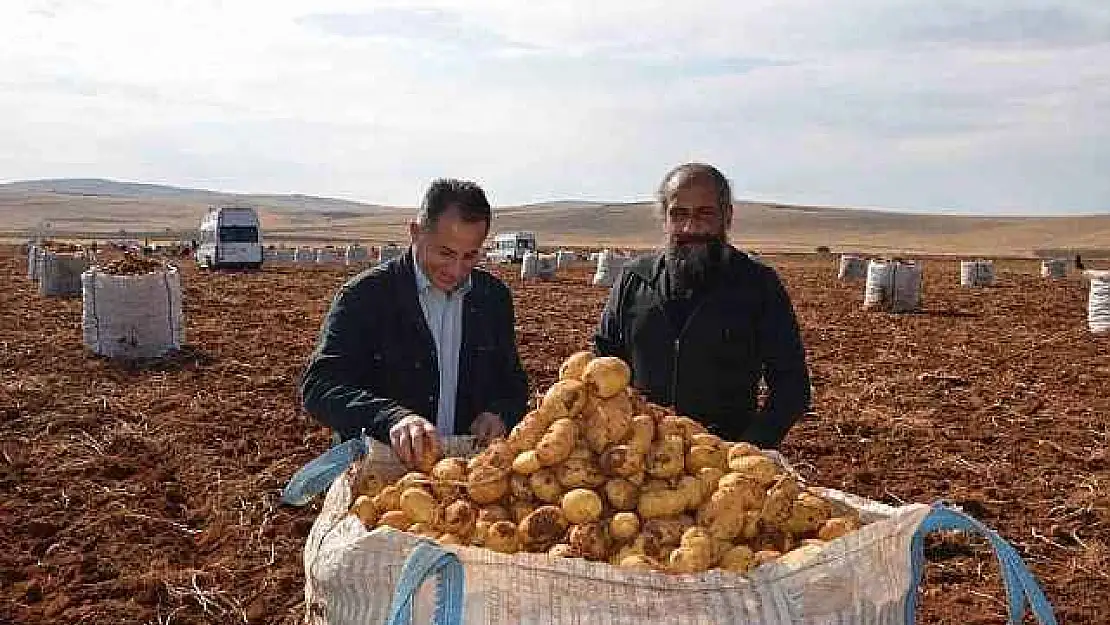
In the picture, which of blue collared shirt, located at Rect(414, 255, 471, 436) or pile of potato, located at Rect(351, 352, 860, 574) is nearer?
pile of potato, located at Rect(351, 352, 860, 574)

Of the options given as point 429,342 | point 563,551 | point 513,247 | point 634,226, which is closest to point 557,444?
point 563,551

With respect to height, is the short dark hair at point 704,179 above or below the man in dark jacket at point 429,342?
above

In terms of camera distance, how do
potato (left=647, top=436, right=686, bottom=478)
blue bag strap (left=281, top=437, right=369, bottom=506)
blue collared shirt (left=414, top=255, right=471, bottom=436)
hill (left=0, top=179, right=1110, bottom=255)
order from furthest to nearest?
1. hill (left=0, top=179, right=1110, bottom=255)
2. blue collared shirt (left=414, top=255, right=471, bottom=436)
3. blue bag strap (left=281, top=437, right=369, bottom=506)
4. potato (left=647, top=436, right=686, bottom=478)

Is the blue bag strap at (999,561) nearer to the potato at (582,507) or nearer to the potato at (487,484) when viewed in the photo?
the potato at (582,507)

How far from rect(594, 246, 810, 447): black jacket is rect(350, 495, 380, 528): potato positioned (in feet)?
4.12

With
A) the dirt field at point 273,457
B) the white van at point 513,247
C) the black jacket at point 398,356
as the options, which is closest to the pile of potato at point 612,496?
the black jacket at point 398,356

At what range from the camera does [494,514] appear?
2.27 meters

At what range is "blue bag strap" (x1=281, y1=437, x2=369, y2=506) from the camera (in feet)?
8.77

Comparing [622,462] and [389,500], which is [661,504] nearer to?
[622,462]

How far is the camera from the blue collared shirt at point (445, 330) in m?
3.03

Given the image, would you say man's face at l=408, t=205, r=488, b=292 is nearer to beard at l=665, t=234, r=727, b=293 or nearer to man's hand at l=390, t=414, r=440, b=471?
man's hand at l=390, t=414, r=440, b=471

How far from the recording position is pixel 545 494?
2.30 m

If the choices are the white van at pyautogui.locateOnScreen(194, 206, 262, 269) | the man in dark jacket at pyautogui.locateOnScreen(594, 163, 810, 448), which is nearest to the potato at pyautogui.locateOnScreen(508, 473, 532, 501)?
the man in dark jacket at pyautogui.locateOnScreen(594, 163, 810, 448)

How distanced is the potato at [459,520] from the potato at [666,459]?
41cm
